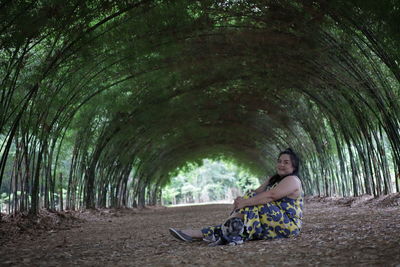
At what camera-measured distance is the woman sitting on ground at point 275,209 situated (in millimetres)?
3744

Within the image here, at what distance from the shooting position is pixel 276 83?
9578mm

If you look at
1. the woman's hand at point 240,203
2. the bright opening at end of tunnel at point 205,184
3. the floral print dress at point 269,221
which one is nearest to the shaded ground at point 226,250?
the floral print dress at point 269,221

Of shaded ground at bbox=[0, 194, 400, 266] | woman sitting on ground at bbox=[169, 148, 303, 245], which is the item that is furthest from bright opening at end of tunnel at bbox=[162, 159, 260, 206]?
woman sitting on ground at bbox=[169, 148, 303, 245]

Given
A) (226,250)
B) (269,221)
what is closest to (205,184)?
(269,221)

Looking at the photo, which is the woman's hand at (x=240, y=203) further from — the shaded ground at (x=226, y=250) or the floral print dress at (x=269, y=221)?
the shaded ground at (x=226, y=250)

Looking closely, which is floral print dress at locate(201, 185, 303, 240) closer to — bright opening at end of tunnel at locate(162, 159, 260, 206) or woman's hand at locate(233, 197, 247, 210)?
woman's hand at locate(233, 197, 247, 210)

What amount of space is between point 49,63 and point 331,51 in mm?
4122

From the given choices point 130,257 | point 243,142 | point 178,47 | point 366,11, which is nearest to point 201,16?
point 178,47

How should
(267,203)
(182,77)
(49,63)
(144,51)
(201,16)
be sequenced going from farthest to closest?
(182,77) < (144,51) < (201,16) < (49,63) < (267,203)

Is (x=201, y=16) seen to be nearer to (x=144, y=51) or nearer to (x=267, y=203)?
(x=144, y=51)

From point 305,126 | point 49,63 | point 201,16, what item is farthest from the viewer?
point 305,126

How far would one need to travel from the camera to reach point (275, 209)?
3.74 m

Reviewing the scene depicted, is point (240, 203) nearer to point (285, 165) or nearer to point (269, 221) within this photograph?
point (269, 221)

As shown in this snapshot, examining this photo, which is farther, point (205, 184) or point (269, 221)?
point (205, 184)
